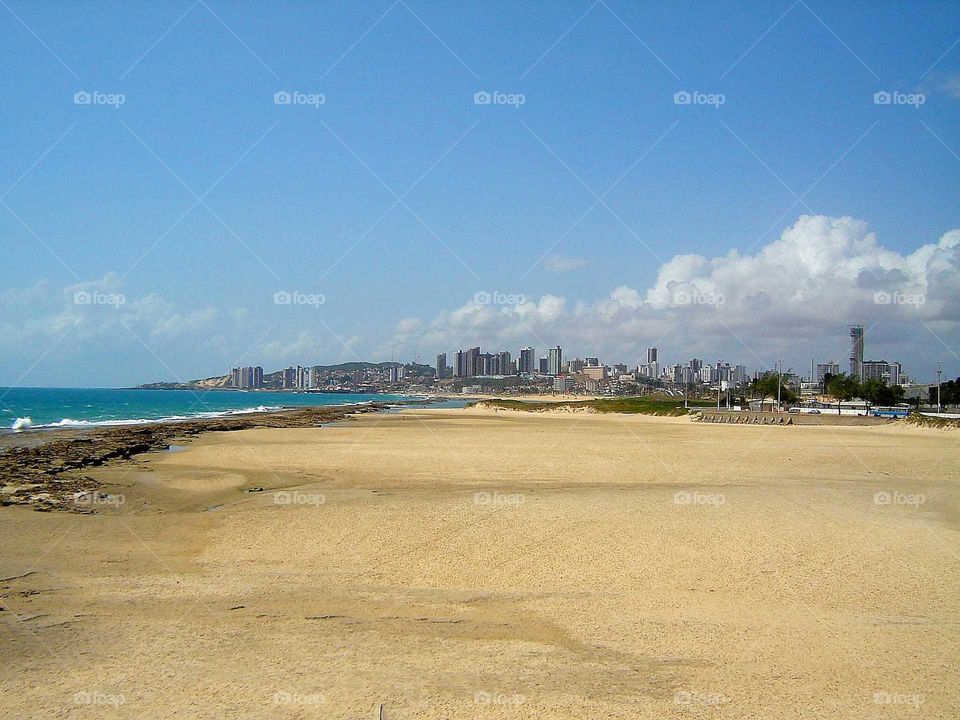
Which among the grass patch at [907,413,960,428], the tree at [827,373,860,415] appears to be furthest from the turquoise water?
the tree at [827,373,860,415]

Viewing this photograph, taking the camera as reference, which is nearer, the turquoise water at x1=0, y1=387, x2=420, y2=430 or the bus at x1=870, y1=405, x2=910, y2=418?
the turquoise water at x1=0, y1=387, x2=420, y2=430

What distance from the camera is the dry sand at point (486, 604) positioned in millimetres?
6230

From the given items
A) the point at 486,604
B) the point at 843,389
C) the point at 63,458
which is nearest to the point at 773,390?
the point at 843,389

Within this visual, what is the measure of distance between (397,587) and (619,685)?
12.0 ft

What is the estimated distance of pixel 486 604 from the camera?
28.4ft

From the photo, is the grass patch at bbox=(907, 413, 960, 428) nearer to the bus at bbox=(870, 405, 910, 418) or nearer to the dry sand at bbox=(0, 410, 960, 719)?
the bus at bbox=(870, 405, 910, 418)

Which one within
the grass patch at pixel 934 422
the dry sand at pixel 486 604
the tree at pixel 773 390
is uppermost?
the tree at pixel 773 390

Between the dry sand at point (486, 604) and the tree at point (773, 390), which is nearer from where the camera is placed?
the dry sand at point (486, 604)

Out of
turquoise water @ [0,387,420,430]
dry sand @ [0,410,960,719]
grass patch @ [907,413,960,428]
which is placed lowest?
turquoise water @ [0,387,420,430]

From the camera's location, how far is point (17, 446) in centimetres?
3016

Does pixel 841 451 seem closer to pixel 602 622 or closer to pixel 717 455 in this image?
pixel 717 455

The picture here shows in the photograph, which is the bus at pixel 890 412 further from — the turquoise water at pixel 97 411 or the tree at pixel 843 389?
the turquoise water at pixel 97 411

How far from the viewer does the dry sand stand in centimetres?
623

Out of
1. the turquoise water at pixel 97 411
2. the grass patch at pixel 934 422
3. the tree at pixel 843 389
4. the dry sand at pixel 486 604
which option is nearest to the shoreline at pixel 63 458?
the dry sand at pixel 486 604
